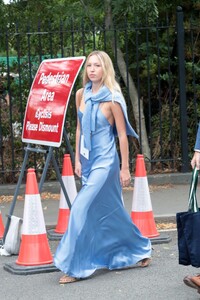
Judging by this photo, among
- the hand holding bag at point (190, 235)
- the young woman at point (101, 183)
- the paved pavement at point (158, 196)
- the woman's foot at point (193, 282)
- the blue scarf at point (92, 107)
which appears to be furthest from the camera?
the paved pavement at point (158, 196)

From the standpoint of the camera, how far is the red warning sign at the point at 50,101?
24.9 feet

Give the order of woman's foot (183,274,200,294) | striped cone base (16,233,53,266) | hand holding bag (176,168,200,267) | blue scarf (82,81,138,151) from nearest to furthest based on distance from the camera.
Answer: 1. hand holding bag (176,168,200,267)
2. woman's foot (183,274,200,294)
3. blue scarf (82,81,138,151)
4. striped cone base (16,233,53,266)

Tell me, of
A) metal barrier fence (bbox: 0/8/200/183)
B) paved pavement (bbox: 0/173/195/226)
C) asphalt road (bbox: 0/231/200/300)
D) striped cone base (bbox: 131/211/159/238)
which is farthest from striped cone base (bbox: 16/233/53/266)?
metal barrier fence (bbox: 0/8/200/183)

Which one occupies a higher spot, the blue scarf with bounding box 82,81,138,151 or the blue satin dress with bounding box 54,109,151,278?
the blue scarf with bounding box 82,81,138,151

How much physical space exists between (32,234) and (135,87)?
7088 mm

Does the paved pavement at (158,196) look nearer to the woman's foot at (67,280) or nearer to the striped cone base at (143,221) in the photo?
the striped cone base at (143,221)

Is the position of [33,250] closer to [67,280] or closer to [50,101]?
[67,280]

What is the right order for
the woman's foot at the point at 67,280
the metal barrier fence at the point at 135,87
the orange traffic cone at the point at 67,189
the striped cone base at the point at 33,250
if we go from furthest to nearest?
the metal barrier fence at the point at 135,87 → the orange traffic cone at the point at 67,189 → the striped cone base at the point at 33,250 → the woman's foot at the point at 67,280

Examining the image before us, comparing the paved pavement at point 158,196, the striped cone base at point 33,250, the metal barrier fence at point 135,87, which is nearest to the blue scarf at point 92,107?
the striped cone base at point 33,250

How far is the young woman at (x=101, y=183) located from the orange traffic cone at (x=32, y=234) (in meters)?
0.42

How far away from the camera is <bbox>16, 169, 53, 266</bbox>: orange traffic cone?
23.1 feet

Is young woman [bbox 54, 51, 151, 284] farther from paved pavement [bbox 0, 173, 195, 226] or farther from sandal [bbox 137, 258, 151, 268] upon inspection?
paved pavement [bbox 0, 173, 195, 226]

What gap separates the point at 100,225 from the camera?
685 cm

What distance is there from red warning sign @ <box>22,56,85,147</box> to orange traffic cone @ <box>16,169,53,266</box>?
638 mm
